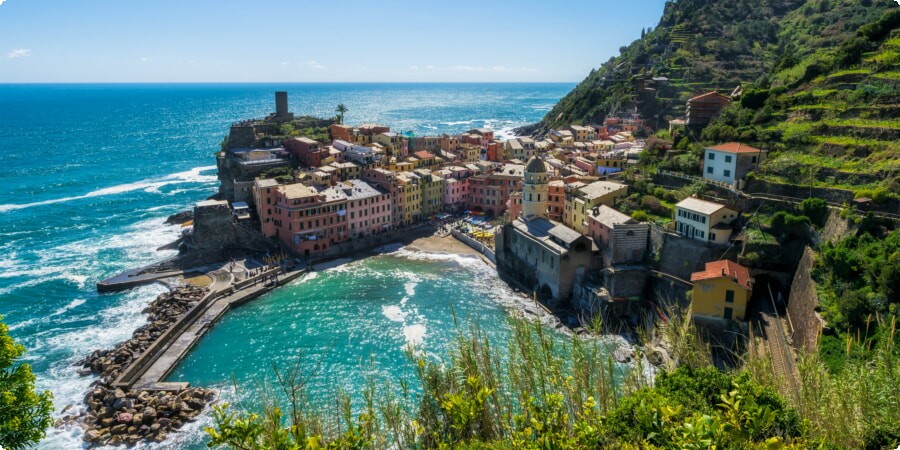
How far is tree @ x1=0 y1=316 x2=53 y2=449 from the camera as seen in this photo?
559 inches

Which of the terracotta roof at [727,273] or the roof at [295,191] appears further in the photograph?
the roof at [295,191]

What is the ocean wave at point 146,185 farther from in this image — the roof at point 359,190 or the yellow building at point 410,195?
the yellow building at point 410,195

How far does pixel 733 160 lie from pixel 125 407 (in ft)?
142

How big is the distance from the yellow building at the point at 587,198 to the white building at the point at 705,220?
793 cm

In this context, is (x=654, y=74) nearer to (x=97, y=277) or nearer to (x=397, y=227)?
(x=397, y=227)

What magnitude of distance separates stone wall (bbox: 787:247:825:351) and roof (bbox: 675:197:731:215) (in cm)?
588

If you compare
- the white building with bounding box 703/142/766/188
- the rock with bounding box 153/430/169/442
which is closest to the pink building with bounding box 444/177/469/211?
the white building with bounding box 703/142/766/188

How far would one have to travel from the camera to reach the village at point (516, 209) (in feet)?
128

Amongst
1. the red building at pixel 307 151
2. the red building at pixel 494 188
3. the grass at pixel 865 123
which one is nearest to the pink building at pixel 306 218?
the red building at pixel 307 151

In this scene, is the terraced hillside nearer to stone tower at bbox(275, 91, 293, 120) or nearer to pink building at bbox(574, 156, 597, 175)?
pink building at bbox(574, 156, 597, 175)

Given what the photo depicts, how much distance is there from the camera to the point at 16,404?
14539 millimetres

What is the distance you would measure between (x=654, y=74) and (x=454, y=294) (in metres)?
70.1

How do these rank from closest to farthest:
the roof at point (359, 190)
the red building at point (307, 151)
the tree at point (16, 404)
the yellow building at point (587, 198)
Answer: the tree at point (16, 404), the yellow building at point (587, 198), the roof at point (359, 190), the red building at point (307, 151)

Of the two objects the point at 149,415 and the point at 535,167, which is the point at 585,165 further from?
the point at 149,415
